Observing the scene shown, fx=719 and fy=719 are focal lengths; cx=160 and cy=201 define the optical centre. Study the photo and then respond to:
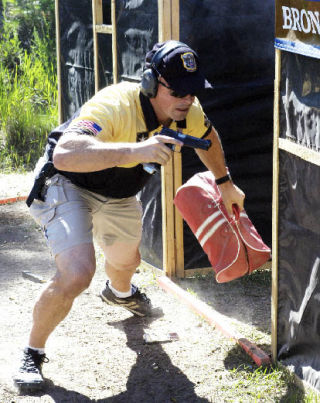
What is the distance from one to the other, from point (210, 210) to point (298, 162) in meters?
0.85

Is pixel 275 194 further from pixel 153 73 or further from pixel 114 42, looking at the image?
pixel 114 42

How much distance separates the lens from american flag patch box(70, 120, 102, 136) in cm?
357

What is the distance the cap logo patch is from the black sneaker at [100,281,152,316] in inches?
70.1

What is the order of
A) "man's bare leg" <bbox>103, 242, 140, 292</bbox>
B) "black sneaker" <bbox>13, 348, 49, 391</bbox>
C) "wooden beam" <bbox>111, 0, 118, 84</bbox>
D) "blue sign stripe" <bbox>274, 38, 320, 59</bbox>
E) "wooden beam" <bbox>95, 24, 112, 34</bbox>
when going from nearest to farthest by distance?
"blue sign stripe" <bbox>274, 38, 320, 59</bbox> → "black sneaker" <bbox>13, 348, 49, 391</bbox> → "man's bare leg" <bbox>103, 242, 140, 292</bbox> → "wooden beam" <bbox>111, 0, 118, 84</bbox> → "wooden beam" <bbox>95, 24, 112, 34</bbox>

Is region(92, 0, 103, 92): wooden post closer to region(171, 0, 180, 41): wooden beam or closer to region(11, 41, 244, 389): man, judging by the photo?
region(171, 0, 180, 41): wooden beam

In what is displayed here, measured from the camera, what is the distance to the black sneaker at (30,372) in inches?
152

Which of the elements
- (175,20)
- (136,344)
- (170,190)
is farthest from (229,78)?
(136,344)

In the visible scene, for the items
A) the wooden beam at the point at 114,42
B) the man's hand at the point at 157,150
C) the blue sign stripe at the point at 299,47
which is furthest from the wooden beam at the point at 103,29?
the man's hand at the point at 157,150

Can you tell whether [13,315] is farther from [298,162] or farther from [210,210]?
[298,162]

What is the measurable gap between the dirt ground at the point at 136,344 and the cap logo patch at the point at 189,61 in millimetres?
1721

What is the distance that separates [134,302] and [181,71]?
1821 millimetres

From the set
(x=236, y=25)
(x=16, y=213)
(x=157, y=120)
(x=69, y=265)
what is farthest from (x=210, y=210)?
(x=16, y=213)

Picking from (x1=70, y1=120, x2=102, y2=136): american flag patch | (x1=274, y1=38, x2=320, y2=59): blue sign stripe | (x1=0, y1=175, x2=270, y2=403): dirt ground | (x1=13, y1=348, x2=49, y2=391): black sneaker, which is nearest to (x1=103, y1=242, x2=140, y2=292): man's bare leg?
(x1=0, y1=175, x2=270, y2=403): dirt ground

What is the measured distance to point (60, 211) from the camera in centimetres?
402
